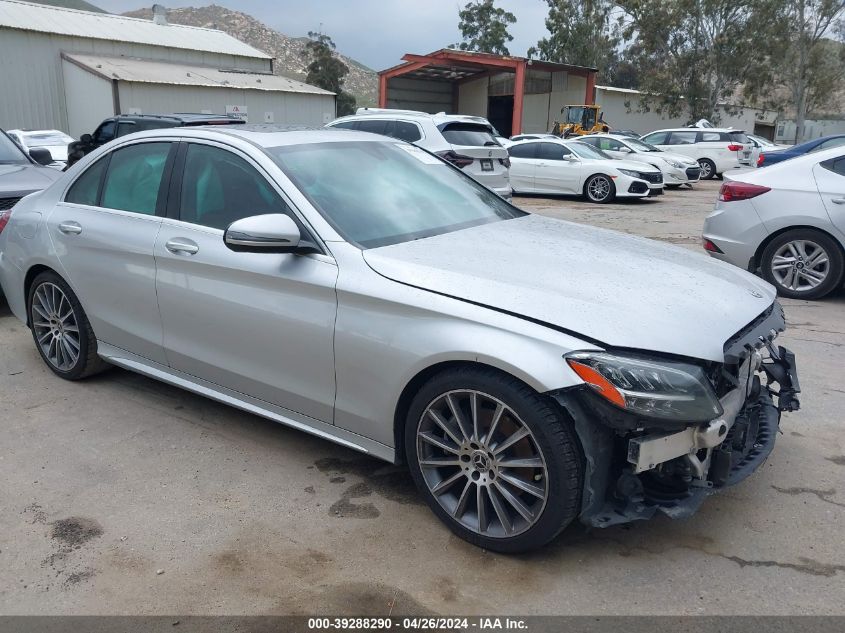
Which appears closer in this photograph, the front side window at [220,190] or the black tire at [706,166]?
the front side window at [220,190]

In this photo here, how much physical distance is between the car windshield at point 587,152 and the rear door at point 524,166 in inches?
33.7

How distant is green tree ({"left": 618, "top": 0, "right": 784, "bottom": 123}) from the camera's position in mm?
40844

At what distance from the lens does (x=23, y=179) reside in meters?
6.57

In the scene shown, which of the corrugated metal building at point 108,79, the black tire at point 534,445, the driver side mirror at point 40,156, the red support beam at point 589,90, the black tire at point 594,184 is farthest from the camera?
the red support beam at point 589,90

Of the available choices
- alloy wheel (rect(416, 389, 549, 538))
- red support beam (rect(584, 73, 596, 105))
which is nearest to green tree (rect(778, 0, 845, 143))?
red support beam (rect(584, 73, 596, 105))

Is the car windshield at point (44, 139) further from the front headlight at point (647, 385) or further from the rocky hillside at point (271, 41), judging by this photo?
the rocky hillside at point (271, 41)

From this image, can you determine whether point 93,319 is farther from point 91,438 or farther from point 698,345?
point 698,345

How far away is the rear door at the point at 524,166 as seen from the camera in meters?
17.0

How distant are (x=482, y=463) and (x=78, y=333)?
303cm

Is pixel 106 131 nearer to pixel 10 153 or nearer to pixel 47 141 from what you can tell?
pixel 10 153

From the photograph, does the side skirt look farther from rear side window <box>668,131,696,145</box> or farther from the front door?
rear side window <box>668,131,696,145</box>

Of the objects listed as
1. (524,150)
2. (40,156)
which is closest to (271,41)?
(524,150)

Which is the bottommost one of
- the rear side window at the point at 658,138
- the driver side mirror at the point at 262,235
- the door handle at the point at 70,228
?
the door handle at the point at 70,228

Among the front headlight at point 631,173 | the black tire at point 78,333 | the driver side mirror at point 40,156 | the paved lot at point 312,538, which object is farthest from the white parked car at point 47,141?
the paved lot at point 312,538
